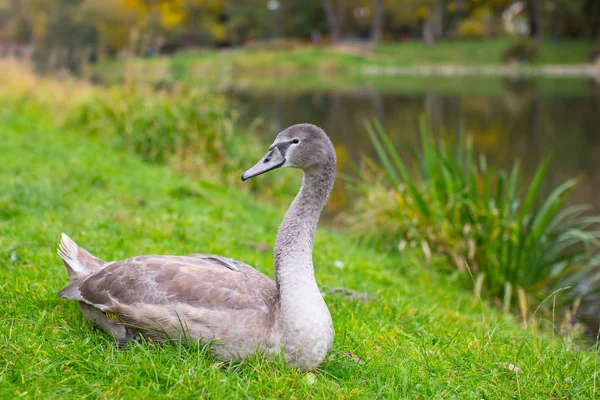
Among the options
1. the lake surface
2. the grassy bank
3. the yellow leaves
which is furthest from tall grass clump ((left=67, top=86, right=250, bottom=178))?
the yellow leaves

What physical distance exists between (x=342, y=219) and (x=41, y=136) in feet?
16.8

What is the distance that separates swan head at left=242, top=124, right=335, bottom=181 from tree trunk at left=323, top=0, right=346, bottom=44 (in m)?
61.4

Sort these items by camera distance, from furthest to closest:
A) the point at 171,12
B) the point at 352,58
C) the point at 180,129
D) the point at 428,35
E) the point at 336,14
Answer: the point at 336,14, the point at 428,35, the point at 171,12, the point at 352,58, the point at 180,129

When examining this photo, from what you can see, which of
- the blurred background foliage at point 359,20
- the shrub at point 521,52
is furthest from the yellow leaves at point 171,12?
the shrub at point 521,52

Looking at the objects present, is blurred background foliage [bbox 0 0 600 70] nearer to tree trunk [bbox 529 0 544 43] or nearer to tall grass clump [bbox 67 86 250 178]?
tree trunk [bbox 529 0 544 43]

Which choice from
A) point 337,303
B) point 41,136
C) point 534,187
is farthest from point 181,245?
point 41,136

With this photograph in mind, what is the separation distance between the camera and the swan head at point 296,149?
10.8 feet

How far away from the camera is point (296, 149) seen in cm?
331

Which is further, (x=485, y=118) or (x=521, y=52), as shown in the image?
(x=521, y=52)

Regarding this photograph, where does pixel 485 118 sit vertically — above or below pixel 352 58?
above

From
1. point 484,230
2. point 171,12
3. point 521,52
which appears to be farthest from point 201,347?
point 171,12

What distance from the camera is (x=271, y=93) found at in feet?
101

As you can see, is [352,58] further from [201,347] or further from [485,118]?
[201,347]

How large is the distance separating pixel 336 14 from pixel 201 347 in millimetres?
66965
